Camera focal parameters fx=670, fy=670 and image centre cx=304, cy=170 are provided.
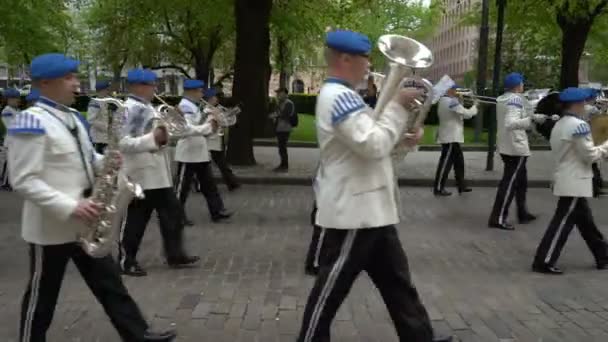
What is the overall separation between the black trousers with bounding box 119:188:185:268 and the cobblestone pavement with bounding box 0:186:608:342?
26 centimetres

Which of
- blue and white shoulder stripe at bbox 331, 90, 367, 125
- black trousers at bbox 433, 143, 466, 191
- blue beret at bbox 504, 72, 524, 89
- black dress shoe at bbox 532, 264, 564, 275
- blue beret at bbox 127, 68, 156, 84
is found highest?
blue beret at bbox 504, 72, 524, 89

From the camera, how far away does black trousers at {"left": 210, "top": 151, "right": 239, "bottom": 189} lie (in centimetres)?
1136

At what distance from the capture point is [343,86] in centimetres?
362

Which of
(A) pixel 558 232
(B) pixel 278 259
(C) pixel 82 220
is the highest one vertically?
(C) pixel 82 220

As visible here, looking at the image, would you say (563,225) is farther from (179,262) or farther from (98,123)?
(98,123)

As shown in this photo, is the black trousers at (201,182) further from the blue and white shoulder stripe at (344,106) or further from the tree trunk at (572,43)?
the tree trunk at (572,43)

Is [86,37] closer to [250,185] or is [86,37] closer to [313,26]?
[313,26]

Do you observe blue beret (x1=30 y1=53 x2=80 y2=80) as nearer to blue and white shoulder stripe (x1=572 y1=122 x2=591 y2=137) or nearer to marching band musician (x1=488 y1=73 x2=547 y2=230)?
blue and white shoulder stripe (x1=572 y1=122 x2=591 y2=137)

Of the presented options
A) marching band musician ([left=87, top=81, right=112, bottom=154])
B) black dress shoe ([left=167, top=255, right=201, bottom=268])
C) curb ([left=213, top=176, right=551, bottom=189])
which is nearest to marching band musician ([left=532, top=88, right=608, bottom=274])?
black dress shoe ([left=167, top=255, right=201, bottom=268])

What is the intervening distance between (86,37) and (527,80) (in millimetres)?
22961

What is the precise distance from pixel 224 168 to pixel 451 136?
388 cm

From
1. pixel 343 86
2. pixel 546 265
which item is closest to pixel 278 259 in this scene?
pixel 546 265

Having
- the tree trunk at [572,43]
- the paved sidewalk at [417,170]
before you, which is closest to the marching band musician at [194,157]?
the paved sidewalk at [417,170]

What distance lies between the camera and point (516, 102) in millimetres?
8594
